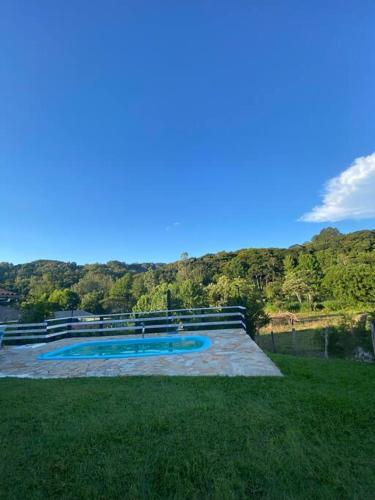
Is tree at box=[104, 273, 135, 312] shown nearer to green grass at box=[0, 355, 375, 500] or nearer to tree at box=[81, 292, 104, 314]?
tree at box=[81, 292, 104, 314]

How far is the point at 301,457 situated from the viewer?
2.12 meters

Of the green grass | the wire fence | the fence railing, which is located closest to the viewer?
the green grass

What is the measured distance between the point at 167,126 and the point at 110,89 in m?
3.13

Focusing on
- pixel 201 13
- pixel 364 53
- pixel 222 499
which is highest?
pixel 201 13

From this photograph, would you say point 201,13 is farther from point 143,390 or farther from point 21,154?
point 143,390

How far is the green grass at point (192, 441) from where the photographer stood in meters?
1.87

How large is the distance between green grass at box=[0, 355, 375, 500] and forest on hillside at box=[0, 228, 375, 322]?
6241mm

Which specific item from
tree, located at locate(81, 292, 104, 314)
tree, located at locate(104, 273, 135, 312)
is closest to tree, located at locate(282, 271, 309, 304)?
tree, located at locate(104, 273, 135, 312)

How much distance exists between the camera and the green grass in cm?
187

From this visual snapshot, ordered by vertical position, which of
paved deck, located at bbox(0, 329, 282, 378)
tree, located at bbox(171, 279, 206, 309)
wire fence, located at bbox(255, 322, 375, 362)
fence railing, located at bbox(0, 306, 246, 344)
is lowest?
wire fence, located at bbox(255, 322, 375, 362)

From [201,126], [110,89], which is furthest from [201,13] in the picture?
[201,126]

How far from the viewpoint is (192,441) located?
2354 millimetres

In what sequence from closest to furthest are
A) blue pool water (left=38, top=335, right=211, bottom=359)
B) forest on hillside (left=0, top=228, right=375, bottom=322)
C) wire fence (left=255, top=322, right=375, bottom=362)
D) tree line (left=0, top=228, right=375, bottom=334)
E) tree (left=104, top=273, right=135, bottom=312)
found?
wire fence (left=255, top=322, right=375, bottom=362), blue pool water (left=38, top=335, right=211, bottom=359), forest on hillside (left=0, top=228, right=375, bottom=322), tree line (left=0, top=228, right=375, bottom=334), tree (left=104, top=273, right=135, bottom=312)

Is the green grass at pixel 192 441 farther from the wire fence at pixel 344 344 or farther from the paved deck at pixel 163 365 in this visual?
the wire fence at pixel 344 344
